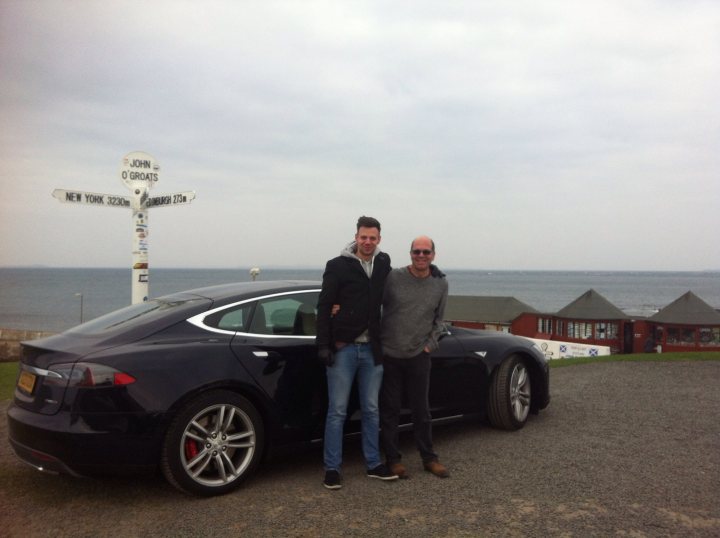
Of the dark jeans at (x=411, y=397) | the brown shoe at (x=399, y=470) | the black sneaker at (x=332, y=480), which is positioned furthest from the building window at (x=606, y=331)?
the black sneaker at (x=332, y=480)

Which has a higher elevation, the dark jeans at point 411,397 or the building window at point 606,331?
the dark jeans at point 411,397

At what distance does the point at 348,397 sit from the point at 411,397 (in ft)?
1.86

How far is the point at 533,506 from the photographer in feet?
12.4

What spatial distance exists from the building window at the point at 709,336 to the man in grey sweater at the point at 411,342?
25695 mm

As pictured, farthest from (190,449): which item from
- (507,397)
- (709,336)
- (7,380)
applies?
(709,336)

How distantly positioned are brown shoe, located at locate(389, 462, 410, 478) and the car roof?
60.4 inches

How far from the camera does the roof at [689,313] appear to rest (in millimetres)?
26078

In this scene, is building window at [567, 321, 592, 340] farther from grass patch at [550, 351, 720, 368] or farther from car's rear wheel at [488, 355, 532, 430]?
car's rear wheel at [488, 355, 532, 430]

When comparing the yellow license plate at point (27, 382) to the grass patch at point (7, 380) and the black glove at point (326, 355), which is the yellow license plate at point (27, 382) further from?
Result: the grass patch at point (7, 380)

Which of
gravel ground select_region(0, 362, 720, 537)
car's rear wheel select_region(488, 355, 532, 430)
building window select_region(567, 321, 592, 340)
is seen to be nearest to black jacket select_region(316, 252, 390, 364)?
gravel ground select_region(0, 362, 720, 537)

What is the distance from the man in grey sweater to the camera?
4551mm

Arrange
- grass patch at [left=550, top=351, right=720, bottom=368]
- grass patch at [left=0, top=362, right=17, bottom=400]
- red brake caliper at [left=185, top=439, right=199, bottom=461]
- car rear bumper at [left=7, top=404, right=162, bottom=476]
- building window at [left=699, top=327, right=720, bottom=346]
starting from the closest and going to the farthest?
1. car rear bumper at [left=7, top=404, right=162, bottom=476]
2. red brake caliper at [left=185, top=439, right=199, bottom=461]
3. grass patch at [left=0, top=362, right=17, bottom=400]
4. grass patch at [left=550, top=351, right=720, bottom=368]
5. building window at [left=699, top=327, right=720, bottom=346]

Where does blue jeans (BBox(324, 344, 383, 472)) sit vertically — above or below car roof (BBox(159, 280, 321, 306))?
below

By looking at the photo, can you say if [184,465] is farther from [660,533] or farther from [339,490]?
[660,533]
